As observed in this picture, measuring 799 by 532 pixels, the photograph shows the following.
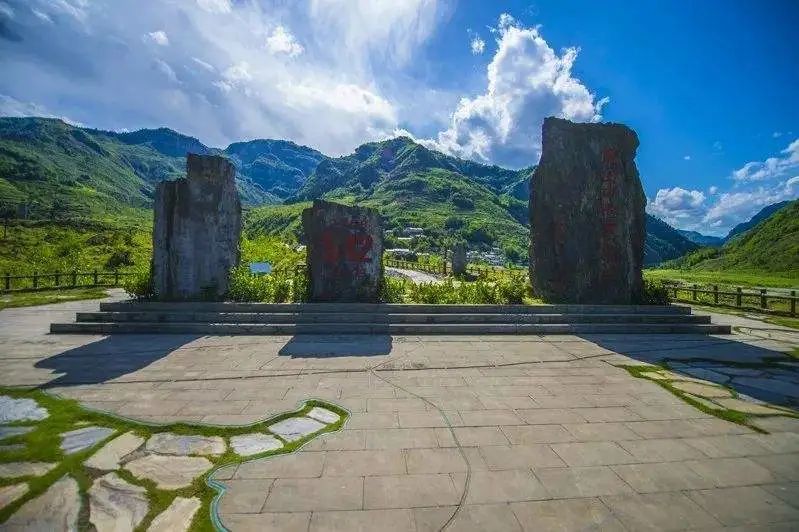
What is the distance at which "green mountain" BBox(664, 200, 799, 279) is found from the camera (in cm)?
5353

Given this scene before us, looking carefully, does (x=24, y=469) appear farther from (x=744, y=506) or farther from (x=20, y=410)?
(x=744, y=506)

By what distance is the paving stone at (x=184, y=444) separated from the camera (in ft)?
12.3

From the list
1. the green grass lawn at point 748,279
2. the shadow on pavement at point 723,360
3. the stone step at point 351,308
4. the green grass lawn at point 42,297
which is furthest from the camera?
the green grass lawn at point 748,279

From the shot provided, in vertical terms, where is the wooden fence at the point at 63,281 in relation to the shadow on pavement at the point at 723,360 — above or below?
above

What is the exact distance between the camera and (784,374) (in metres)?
6.70

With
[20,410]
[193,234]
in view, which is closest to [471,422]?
[20,410]

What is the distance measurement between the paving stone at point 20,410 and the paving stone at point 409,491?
3964 millimetres

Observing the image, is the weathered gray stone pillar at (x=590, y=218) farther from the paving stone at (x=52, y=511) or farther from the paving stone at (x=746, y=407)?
the paving stone at (x=52, y=511)

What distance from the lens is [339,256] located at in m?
11.2

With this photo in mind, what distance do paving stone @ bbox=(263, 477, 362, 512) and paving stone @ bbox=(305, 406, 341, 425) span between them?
1173 millimetres

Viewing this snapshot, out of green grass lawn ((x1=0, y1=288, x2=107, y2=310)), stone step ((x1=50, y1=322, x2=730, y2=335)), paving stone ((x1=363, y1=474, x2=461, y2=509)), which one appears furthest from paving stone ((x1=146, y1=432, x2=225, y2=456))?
green grass lawn ((x1=0, y1=288, x2=107, y2=310))

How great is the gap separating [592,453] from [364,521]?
2419mm

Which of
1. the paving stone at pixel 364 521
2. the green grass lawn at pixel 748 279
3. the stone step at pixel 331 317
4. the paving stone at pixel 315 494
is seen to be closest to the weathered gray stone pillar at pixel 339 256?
the stone step at pixel 331 317

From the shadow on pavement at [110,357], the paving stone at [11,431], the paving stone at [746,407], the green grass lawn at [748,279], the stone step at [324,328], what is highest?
the green grass lawn at [748,279]
